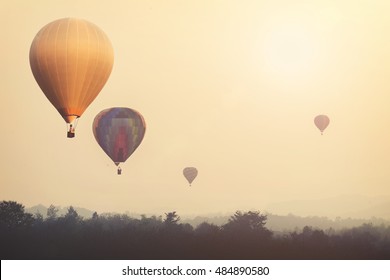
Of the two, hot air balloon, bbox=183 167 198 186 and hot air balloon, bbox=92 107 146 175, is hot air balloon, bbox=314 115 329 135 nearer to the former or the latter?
hot air balloon, bbox=183 167 198 186

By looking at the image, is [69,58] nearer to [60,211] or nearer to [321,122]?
[60,211]

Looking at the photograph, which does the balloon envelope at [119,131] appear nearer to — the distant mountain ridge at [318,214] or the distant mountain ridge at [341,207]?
the distant mountain ridge at [318,214]

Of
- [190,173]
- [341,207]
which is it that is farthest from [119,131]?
[341,207]

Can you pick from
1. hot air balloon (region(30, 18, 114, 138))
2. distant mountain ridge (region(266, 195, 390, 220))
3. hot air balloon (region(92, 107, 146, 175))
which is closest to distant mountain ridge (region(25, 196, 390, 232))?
distant mountain ridge (region(266, 195, 390, 220))

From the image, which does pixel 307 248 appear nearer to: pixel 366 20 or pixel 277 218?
pixel 277 218
